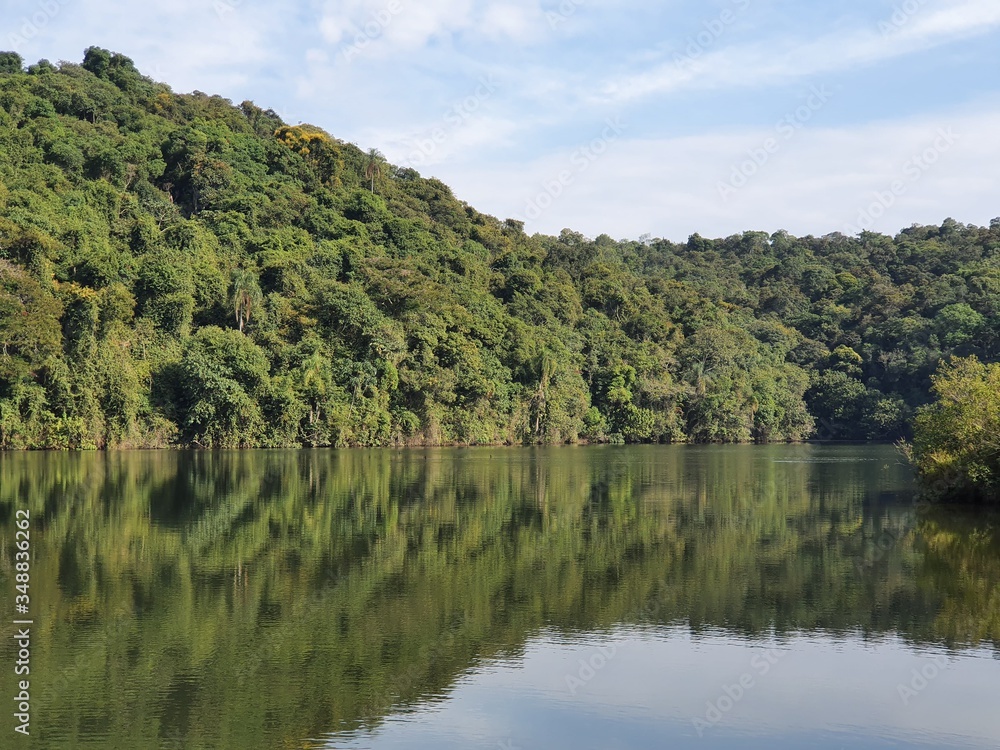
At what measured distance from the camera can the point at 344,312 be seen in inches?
2434

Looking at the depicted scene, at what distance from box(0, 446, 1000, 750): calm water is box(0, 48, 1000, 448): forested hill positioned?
28.8 meters

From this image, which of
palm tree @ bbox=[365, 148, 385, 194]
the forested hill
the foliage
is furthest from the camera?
palm tree @ bbox=[365, 148, 385, 194]

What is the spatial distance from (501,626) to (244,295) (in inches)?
1980

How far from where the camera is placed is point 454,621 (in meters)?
12.9

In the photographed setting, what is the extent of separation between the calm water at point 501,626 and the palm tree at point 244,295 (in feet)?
115

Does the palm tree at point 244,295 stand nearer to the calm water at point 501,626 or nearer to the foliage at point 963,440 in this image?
the calm water at point 501,626

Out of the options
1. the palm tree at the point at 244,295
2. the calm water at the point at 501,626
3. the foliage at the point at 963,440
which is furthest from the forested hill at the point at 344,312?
the foliage at the point at 963,440

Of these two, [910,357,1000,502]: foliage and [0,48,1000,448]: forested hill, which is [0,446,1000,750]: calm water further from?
[0,48,1000,448]: forested hill

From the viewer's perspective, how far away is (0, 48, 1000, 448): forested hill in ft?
175

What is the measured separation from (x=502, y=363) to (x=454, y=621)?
58.1 metres

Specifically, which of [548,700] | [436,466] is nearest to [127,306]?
[436,466]

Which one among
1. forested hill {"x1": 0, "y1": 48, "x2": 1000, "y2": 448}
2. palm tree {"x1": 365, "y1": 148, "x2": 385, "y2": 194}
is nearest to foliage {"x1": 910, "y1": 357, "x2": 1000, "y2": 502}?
forested hill {"x1": 0, "y1": 48, "x2": 1000, "y2": 448}

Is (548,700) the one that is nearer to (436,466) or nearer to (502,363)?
(436,466)

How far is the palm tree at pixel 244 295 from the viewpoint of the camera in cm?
5953
